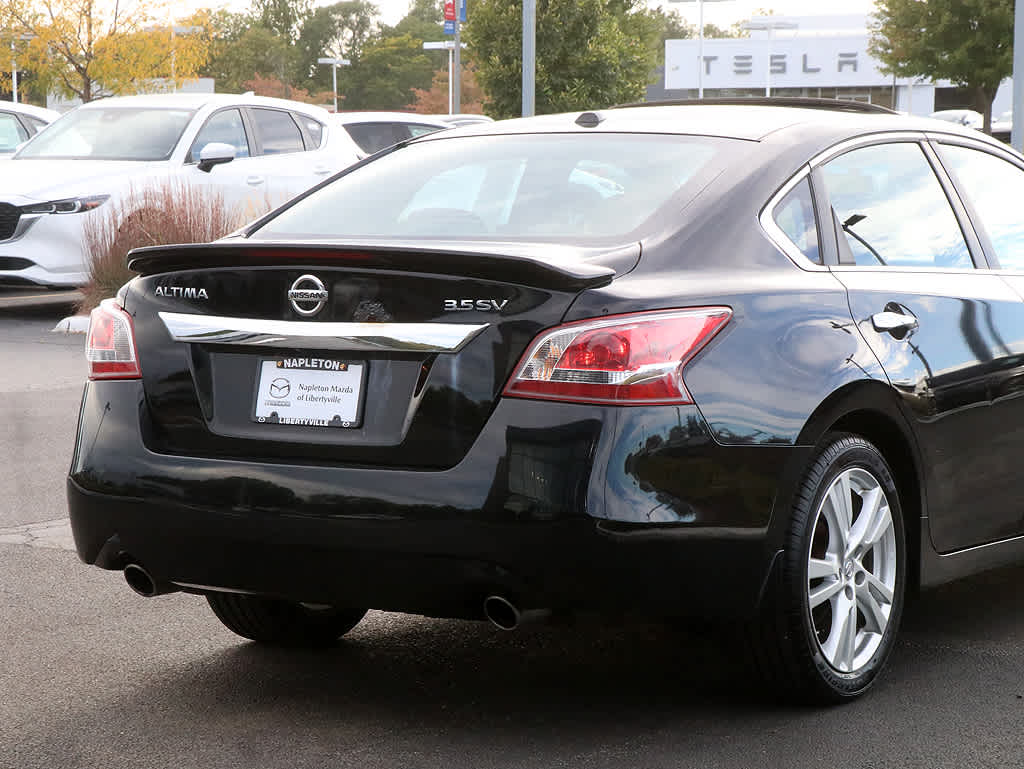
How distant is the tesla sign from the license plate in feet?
228

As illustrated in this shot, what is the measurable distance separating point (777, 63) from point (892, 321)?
70.4m

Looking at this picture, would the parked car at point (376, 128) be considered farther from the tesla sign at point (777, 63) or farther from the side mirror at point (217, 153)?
the tesla sign at point (777, 63)

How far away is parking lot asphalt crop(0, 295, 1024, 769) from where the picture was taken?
12.6 ft

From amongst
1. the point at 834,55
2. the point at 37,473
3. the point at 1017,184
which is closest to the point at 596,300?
the point at 1017,184

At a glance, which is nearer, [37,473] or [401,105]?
[37,473]

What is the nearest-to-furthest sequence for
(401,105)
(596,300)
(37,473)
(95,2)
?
(596,300), (37,473), (95,2), (401,105)

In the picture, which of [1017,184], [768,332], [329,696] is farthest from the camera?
[1017,184]

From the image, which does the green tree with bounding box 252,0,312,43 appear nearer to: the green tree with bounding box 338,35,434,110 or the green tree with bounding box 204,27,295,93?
the green tree with bounding box 338,35,434,110

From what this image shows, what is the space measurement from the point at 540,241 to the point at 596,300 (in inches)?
18.9

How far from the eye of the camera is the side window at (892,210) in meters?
4.51

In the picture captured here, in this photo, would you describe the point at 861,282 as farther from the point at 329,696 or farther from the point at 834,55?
the point at 834,55

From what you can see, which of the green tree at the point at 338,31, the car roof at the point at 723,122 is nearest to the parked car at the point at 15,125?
the car roof at the point at 723,122

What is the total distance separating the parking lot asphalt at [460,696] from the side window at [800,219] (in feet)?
3.37

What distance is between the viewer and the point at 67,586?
557 centimetres
